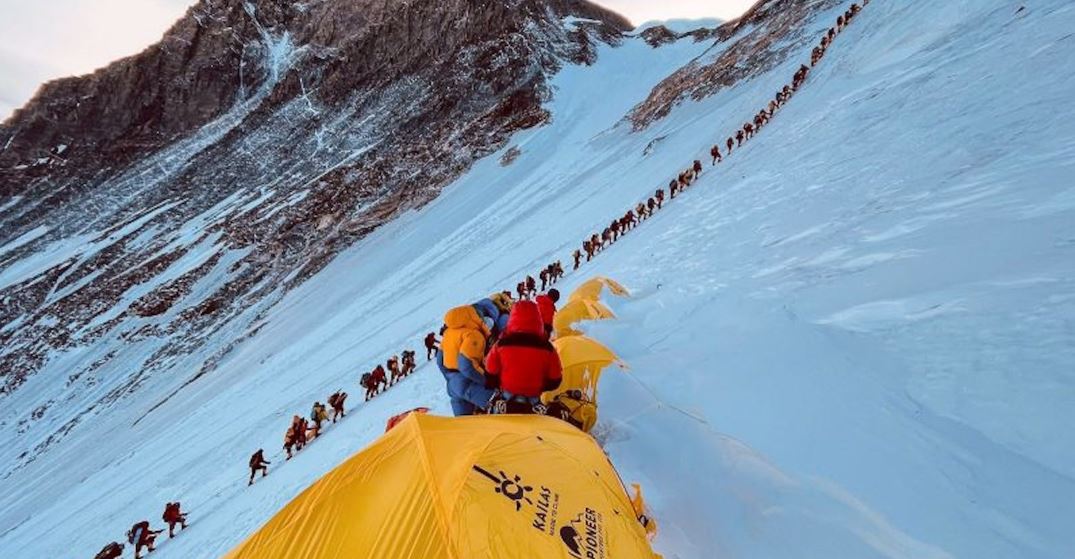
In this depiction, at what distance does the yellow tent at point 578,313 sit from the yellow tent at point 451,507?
5100 millimetres

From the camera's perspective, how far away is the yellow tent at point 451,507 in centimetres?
280

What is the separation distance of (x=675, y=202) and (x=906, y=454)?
15777 mm

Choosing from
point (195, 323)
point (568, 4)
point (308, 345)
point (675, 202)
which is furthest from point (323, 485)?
point (568, 4)

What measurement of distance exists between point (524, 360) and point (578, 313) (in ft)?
14.7

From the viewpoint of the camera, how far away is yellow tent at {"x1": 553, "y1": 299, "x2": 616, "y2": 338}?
8.84 metres

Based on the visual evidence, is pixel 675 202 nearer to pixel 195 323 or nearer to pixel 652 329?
pixel 652 329

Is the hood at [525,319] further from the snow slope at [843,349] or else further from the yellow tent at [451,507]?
the snow slope at [843,349]

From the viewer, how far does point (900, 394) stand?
4000mm

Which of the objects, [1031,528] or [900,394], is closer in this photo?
[1031,528]

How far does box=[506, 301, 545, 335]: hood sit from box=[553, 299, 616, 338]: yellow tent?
396 cm

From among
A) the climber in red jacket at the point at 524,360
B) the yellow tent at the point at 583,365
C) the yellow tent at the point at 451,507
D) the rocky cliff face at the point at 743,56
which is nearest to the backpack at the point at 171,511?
the yellow tent at the point at 583,365

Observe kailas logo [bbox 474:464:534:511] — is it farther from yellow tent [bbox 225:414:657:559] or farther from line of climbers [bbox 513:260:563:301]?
line of climbers [bbox 513:260:563:301]

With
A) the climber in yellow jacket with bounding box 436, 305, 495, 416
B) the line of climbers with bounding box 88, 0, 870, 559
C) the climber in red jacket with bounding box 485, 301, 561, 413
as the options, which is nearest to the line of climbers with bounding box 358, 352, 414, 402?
the line of climbers with bounding box 88, 0, 870, 559

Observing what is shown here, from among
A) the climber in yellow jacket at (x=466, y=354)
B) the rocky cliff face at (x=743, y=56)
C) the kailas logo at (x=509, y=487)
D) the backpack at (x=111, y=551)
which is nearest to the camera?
the kailas logo at (x=509, y=487)
